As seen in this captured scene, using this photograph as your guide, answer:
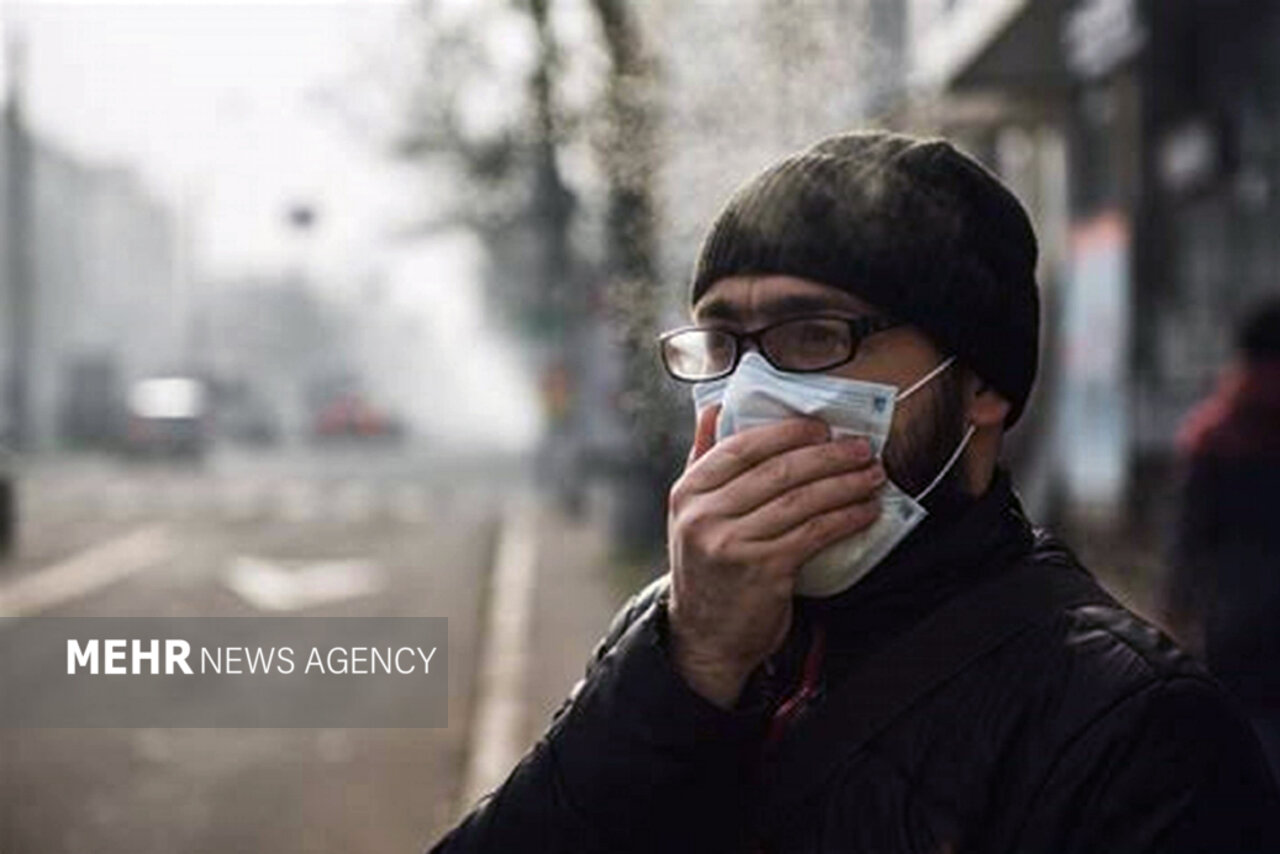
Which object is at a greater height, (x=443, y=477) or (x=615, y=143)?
(x=615, y=143)

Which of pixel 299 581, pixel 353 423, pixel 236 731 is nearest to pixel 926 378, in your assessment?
pixel 236 731

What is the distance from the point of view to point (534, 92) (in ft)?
61.7

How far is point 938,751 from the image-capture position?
6.12 feet

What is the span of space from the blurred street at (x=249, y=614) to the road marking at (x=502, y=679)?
0.31 ft

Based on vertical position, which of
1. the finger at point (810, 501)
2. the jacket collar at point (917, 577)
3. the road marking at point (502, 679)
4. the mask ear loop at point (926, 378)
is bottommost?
the road marking at point (502, 679)

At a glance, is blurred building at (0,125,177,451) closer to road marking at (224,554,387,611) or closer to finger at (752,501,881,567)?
road marking at (224,554,387,611)

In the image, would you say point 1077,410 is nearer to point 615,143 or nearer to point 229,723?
point 615,143

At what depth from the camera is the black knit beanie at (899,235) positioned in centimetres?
195

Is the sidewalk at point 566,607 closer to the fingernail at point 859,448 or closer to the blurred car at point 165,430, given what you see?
the fingernail at point 859,448

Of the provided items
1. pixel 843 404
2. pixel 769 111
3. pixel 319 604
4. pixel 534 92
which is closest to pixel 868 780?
pixel 843 404

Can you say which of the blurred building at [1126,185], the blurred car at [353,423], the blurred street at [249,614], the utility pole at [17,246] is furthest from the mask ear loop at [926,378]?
the blurred car at [353,423]

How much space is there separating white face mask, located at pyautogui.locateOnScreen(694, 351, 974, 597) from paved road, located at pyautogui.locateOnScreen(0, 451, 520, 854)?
619cm

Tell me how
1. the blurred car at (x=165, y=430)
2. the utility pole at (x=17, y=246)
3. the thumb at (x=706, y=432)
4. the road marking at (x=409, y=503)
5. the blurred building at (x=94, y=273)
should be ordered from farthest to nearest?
1. the blurred building at (x=94, y=273)
2. the blurred car at (x=165, y=430)
3. the utility pole at (x=17, y=246)
4. the road marking at (x=409, y=503)
5. the thumb at (x=706, y=432)

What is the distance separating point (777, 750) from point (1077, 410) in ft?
53.9
